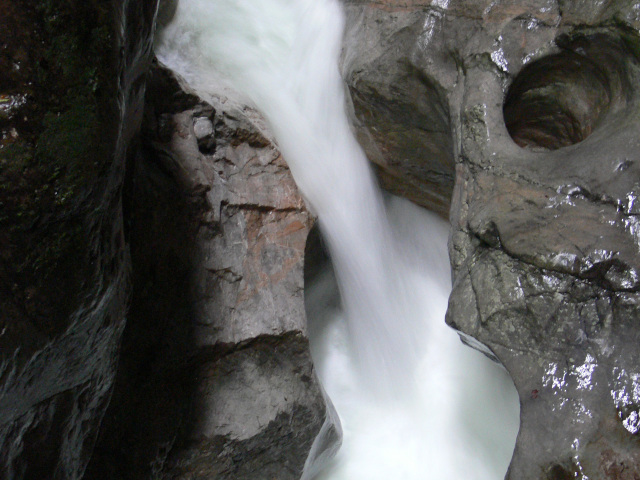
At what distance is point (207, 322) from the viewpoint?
2727mm

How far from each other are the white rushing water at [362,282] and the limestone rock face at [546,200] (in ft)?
2.61

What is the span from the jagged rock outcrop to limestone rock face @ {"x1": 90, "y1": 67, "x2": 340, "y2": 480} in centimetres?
57

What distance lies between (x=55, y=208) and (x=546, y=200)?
1892 mm

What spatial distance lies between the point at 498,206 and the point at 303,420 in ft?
4.72

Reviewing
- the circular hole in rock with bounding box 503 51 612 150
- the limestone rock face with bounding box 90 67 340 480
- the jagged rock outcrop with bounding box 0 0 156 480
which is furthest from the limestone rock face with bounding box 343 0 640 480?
the jagged rock outcrop with bounding box 0 0 156 480

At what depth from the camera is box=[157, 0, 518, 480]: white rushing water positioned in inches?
129

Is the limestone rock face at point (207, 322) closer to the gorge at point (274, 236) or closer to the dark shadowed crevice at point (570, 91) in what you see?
the gorge at point (274, 236)

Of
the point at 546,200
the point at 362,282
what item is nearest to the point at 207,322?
the point at 362,282

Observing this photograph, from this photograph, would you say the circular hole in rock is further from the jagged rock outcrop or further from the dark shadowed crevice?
the jagged rock outcrop

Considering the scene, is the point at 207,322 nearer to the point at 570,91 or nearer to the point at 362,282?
the point at 362,282

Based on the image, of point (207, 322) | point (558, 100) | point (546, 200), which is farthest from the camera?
point (558, 100)

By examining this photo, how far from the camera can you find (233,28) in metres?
4.19

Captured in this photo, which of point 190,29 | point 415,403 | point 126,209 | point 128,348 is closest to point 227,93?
point 190,29

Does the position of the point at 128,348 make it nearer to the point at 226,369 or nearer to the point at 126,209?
the point at 226,369
